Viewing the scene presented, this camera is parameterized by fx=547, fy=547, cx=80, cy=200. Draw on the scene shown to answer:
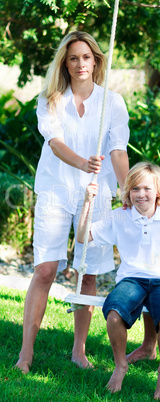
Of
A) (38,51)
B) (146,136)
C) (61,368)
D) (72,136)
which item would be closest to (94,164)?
(72,136)

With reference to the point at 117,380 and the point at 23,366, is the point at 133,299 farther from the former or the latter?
the point at 23,366

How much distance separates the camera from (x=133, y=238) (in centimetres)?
255

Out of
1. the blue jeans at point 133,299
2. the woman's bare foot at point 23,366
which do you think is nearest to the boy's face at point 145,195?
the blue jeans at point 133,299

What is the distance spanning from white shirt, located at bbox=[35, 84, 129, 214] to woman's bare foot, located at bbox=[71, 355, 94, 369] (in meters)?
0.74

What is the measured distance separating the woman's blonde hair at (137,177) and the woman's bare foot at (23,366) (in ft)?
2.89

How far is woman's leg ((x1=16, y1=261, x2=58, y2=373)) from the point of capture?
2570 millimetres

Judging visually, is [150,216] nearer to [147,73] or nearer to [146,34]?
[146,34]

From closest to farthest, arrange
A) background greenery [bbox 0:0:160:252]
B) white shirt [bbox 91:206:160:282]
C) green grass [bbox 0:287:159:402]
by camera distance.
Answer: green grass [bbox 0:287:159:402] → white shirt [bbox 91:206:160:282] → background greenery [bbox 0:0:160:252]

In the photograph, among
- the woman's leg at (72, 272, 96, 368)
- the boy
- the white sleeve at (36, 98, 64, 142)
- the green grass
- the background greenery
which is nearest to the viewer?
the green grass

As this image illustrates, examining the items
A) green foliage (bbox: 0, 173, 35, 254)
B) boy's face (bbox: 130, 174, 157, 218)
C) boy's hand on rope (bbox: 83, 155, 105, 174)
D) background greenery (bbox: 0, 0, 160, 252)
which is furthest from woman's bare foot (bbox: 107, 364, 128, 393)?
green foliage (bbox: 0, 173, 35, 254)

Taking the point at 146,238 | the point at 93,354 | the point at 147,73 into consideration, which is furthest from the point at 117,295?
the point at 147,73

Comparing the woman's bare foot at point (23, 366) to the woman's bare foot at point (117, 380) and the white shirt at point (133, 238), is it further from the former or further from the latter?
the white shirt at point (133, 238)

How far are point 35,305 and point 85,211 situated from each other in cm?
52

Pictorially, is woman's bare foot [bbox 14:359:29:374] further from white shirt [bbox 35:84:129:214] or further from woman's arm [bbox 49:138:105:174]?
woman's arm [bbox 49:138:105:174]
